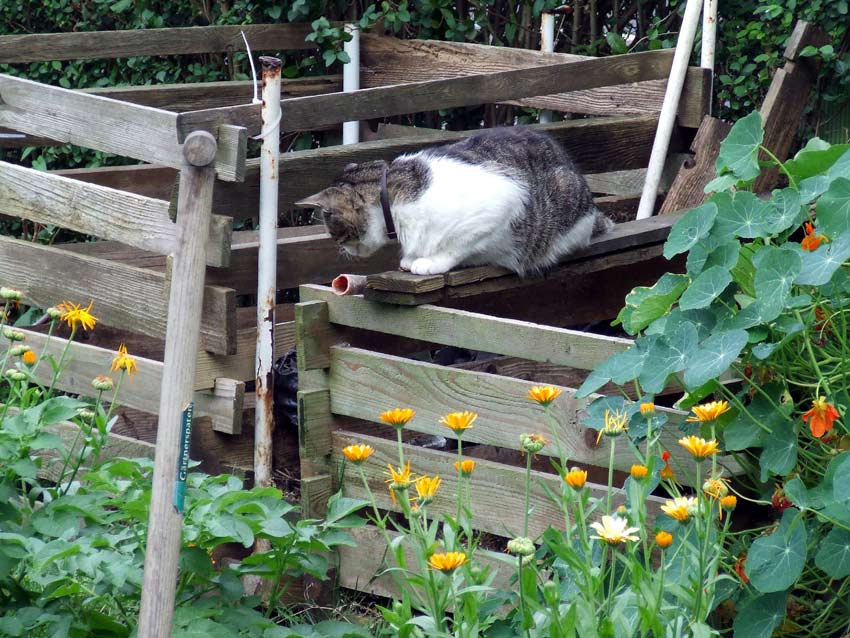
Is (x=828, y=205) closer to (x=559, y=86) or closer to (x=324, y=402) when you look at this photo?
(x=324, y=402)

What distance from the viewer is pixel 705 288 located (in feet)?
6.41

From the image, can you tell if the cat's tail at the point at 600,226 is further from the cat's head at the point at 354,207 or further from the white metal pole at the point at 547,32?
the white metal pole at the point at 547,32

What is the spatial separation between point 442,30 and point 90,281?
7.75 feet

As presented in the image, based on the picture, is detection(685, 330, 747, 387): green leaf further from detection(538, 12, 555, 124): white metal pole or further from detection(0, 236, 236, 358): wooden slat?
detection(538, 12, 555, 124): white metal pole

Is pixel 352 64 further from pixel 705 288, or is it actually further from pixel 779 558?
pixel 779 558

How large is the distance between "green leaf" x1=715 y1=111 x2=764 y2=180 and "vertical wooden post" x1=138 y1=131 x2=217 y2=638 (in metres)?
1.03

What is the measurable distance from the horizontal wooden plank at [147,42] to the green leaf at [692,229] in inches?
117

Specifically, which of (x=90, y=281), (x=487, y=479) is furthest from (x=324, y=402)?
(x=90, y=281)

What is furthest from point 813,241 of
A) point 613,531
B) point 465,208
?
point 465,208

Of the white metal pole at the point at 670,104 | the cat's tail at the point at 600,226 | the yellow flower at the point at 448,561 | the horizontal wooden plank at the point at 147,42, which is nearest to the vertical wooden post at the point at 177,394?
the yellow flower at the point at 448,561

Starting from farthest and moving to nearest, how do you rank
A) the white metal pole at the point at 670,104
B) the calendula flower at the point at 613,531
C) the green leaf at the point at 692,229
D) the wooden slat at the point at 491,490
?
1. the white metal pole at the point at 670,104
2. the wooden slat at the point at 491,490
3. the green leaf at the point at 692,229
4. the calendula flower at the point at 613,531

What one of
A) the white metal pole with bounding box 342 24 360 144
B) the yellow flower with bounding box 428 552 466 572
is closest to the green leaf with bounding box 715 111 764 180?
the yellow flower with bounding box 428 552 466 572

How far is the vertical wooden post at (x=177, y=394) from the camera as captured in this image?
1.93 metres

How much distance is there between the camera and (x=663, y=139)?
12.7 ft
